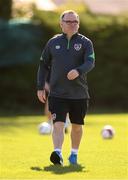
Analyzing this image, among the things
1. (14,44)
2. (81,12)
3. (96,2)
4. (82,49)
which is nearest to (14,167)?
(82,49)

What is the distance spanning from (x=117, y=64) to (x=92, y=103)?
156 centimetres

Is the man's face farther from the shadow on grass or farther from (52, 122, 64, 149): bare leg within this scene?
the shadow on grass

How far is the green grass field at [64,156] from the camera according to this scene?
8.68 m

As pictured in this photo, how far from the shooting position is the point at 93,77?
80.1 feet

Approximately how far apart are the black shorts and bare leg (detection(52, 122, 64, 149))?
7 centimetres

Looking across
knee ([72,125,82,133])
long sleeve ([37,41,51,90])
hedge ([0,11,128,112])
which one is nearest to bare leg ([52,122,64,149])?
knee ([72,125,82,133])

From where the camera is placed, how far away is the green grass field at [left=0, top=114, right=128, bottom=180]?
868 centimetres

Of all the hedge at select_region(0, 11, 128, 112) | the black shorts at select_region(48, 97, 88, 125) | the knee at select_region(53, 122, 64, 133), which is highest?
the black shorts at select_region(48, 97, 88, 125)

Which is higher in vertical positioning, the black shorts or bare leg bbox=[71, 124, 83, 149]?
the black shorts

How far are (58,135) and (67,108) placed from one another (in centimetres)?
42

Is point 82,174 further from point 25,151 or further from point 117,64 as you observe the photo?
point 117,64

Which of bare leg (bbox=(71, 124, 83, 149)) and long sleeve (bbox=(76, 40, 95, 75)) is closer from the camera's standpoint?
long sleeve (bbox=(76, 40, 95, 75))

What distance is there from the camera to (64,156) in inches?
420

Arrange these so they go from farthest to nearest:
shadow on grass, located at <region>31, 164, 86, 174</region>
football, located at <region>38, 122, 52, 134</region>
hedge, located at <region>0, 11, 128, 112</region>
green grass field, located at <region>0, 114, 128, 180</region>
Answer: hedge, located at <region>0, 11, 128, 112</region>, football, located at <region>38, 122, 52, 134</region>, shadow on grass, located at <region>31, 164, 86, 174</region>, green grass field, located at <region>0, 114, 128, 180</region>
